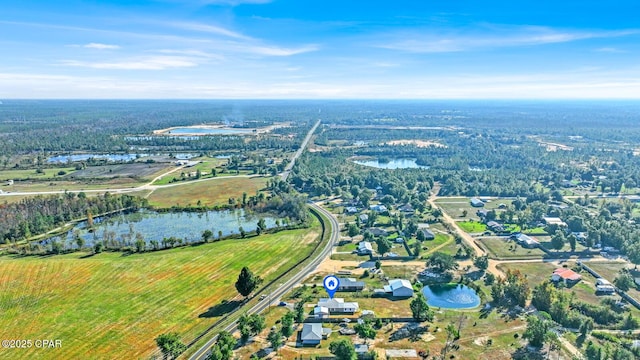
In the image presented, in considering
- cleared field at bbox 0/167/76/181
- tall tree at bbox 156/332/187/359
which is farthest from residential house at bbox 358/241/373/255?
cleared field at bbox 0/167/76/181

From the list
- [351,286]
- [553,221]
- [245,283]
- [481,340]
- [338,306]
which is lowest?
[481,340]

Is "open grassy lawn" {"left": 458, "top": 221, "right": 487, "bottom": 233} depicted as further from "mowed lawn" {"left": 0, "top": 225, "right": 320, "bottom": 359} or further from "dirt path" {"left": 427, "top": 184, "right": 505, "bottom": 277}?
"mowed lawn" {"left": 0, "top": 225, "right": 320, "bottom": 359}

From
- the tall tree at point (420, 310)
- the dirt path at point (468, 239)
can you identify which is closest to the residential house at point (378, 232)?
the dirt path at point (468, 239)

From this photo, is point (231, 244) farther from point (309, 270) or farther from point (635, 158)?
point (635, 158)

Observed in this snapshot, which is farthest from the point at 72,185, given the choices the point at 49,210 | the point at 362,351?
the point at 362,351

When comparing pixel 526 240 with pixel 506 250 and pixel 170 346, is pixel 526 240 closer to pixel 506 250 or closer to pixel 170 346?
pixel 506 250

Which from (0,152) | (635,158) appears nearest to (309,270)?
(635,158)

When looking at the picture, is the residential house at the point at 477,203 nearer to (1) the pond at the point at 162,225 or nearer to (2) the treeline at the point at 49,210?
(1) the pond at the point at 162,225
